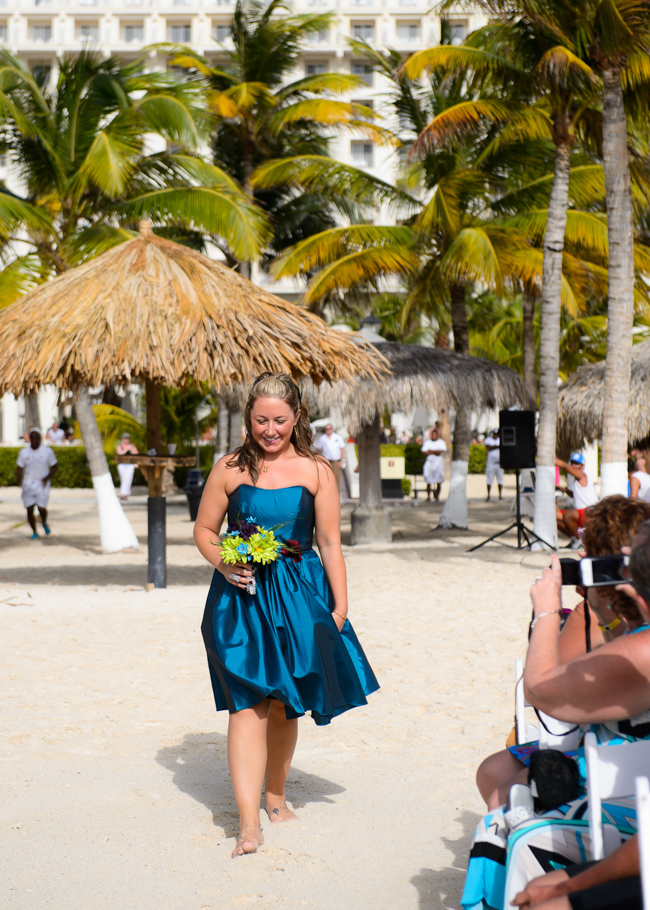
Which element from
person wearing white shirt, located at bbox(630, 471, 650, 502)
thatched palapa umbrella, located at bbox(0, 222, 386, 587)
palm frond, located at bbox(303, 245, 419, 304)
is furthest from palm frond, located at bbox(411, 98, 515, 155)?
person wearing white shirt, located at bbox(630, 471, 650, 502)

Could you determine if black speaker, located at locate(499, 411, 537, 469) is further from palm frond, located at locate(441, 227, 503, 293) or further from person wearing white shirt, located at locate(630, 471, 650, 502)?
person wearing white shirt, located at locate(630, 471, 650, 502)

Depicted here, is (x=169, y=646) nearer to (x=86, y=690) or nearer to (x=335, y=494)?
(x=86, y=690)

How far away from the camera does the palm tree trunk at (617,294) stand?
948cm

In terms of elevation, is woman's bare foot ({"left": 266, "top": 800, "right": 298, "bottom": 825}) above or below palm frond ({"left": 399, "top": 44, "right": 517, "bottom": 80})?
below

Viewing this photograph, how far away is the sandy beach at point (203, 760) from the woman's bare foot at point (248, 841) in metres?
0.05

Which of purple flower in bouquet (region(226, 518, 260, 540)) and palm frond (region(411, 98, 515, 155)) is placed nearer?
purple flower in bouquet (region(226, 518, 260, 540))

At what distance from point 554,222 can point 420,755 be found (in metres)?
8.73

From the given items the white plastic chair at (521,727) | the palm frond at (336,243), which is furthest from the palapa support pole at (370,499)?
the white plastic chair at (521,727)

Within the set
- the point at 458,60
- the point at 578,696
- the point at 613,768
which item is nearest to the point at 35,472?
the point at 458,60

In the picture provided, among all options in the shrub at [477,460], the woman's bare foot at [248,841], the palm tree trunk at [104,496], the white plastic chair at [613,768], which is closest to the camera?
the white plastic chair at [613,768]

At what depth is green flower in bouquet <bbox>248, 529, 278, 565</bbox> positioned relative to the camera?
3277 mm

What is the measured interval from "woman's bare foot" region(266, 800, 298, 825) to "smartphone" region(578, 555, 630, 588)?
2019 millimetres

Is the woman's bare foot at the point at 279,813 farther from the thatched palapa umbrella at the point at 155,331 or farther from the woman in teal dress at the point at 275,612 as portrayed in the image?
the thatched palapa umbrella at the point at 155,331

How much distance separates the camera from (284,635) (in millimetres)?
3363
